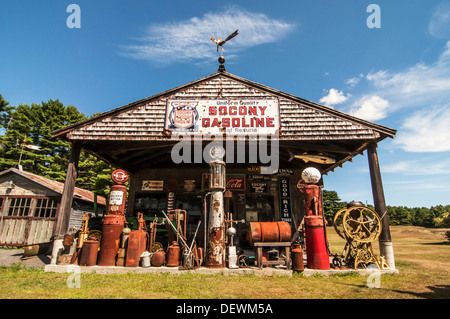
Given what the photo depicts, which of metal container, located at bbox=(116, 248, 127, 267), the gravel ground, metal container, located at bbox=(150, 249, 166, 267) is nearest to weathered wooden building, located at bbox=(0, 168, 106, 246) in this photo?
the gravel ground

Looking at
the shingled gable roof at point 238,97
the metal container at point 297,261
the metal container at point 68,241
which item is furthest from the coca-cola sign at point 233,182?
the metal container at point 68,241

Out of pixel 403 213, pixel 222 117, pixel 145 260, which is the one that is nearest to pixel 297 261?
pixel 145 260

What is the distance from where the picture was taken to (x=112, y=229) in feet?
25.1

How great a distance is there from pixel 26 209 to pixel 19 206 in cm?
48

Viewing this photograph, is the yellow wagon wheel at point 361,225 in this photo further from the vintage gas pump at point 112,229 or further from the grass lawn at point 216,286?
the vintage gas pump at point 112,229

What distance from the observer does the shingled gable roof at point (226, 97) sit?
915cm

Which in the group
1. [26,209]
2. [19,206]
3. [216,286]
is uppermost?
[19,206]

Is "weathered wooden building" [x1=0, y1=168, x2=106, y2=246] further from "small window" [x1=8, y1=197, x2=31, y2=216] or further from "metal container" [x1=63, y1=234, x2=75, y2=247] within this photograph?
"metal container" [x1=63, y1=234, x2=75, y2=247]

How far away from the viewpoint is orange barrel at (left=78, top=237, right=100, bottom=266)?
744cm

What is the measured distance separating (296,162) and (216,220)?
644cm

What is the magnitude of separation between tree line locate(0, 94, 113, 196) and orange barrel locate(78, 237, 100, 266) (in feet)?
63.1

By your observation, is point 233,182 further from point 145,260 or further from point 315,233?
point 145,260
